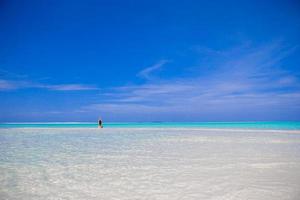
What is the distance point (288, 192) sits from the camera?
15.1 ft

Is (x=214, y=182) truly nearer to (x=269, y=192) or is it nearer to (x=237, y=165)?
(x=269, y=192)

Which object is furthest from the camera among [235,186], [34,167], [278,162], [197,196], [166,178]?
[278,162]

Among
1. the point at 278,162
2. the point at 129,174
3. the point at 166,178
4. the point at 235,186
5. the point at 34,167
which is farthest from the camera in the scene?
the point at 278,162

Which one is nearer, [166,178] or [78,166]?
[166,178]

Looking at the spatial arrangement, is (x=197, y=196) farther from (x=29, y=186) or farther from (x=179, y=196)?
(x=29, y=186)

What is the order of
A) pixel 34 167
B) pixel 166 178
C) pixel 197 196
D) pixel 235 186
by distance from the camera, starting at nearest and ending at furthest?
pixel 197 196 → pixel 235 186 → pixel 166 178 → pixel 34 167

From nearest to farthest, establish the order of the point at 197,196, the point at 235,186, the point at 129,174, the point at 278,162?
the point at 197,196, the point at 235,186, the point at 129,174, the point at 278,162

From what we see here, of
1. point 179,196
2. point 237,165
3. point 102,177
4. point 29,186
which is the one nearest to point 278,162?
point 237,165

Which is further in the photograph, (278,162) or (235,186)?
(278,162)

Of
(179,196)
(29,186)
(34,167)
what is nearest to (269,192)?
(179,196)

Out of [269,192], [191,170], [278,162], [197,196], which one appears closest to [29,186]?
[197,196]

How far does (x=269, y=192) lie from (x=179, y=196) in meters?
1.84

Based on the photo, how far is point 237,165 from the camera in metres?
7.06

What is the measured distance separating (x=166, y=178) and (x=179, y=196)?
47.9 inches
